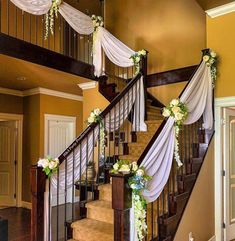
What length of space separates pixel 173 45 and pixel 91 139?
128 inches

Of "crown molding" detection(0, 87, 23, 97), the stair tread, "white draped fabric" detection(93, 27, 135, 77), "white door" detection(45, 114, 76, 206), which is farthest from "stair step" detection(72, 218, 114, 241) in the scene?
"crown molding" detection(0, 87, 23, 97)

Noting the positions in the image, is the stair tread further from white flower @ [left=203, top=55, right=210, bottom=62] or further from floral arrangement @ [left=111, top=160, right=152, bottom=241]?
white flower @ [left=203, top=55, right=210, bottom=62]

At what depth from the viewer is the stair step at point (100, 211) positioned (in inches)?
136

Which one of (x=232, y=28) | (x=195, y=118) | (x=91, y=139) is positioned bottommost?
(x=91, y=139)

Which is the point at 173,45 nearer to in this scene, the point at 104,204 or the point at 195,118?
the point at 195,118

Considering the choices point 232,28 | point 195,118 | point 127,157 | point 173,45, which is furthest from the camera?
point 173,45

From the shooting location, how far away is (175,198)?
309 centimetres

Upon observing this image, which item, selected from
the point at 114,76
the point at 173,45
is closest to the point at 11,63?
the point at 114,76

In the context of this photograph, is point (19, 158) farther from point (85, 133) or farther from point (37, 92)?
point (85, 133)

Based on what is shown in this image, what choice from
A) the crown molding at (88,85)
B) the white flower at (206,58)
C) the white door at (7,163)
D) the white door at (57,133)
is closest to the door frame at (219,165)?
the white flower at (206,58)

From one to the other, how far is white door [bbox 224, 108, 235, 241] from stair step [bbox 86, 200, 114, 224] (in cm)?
183

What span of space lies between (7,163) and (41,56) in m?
3.60

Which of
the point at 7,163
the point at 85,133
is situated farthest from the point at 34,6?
the point at 7,163

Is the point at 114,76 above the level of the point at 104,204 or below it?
above
